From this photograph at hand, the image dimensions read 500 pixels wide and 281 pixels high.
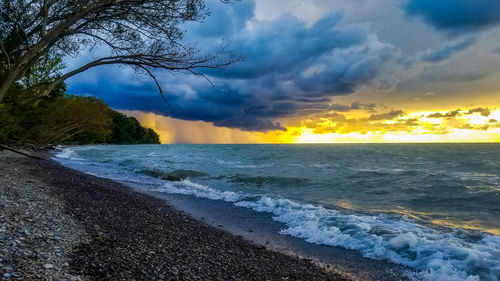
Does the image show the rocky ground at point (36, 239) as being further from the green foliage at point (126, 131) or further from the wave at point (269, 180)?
the green foliage at point (126, 131)

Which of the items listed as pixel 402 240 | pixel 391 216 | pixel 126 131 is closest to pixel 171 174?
pixel 391 216

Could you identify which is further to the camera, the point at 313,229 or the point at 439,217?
the point at 439,217

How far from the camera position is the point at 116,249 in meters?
5.96

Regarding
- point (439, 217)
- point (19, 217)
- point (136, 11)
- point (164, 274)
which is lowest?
point (439, 217)

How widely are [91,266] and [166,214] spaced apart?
22.2 feet

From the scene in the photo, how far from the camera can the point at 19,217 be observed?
6672 mm

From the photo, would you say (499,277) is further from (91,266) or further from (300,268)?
(91,266)

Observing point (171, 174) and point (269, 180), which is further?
point (171, 174)

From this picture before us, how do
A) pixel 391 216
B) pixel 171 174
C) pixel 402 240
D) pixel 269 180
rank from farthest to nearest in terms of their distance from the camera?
pixel 171 174 → pixel 269 180 → pixel 391 216 → pixel 402 240

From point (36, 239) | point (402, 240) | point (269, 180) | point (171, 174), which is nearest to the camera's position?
point (36, 239)

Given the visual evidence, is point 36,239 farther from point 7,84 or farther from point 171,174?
point 171,174

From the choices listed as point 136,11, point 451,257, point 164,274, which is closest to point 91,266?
point 164,274

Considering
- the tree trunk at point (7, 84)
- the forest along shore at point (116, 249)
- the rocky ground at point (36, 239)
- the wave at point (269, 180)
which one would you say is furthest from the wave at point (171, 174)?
the tree trunk at point (7, 84)

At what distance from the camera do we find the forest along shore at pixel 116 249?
4668 millimetres
